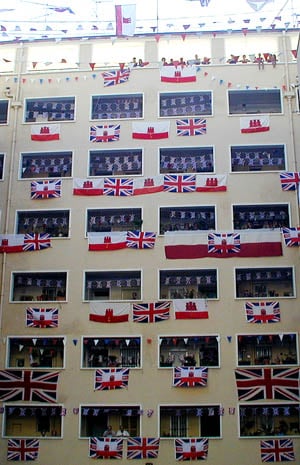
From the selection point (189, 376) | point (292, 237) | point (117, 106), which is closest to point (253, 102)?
point (117, 106)

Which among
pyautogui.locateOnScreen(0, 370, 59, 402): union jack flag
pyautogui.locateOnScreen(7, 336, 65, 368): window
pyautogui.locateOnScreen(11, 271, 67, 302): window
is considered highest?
pyautogui.locateOnScreen(11, 271, 67, 302): window

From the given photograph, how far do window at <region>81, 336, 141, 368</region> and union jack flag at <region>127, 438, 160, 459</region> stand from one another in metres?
3.10

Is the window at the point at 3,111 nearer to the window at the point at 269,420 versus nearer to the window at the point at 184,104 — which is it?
the window at the point at 184,104

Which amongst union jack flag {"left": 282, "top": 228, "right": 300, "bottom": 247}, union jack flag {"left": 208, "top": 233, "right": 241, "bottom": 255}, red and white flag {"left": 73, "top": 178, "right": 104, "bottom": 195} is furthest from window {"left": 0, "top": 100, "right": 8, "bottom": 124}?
union jack flag {"left": 282, "top": 228, "right": 300, "bottom": 247}

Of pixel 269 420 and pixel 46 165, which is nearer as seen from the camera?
pixel 269 420

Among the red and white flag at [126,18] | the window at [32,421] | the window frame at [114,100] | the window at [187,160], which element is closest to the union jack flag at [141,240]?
the window at [187,160]

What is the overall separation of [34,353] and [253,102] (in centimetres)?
1603

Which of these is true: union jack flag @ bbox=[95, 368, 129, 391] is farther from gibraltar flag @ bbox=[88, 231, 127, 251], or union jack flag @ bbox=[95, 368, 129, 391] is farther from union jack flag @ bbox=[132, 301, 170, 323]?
gibraltar flag @ bbox=[88, 231, 127, 251]

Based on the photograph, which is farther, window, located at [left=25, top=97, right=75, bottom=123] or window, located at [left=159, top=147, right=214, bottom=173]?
window, located at [left=25, top=97, right=75, bottom=123]

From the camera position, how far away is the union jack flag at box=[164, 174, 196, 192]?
29.8 metres

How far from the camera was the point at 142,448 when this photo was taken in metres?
26.2

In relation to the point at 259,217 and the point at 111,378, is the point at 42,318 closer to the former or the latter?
the point at 111,378

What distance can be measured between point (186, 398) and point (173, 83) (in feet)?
48.2

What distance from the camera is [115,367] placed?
1085 inches
